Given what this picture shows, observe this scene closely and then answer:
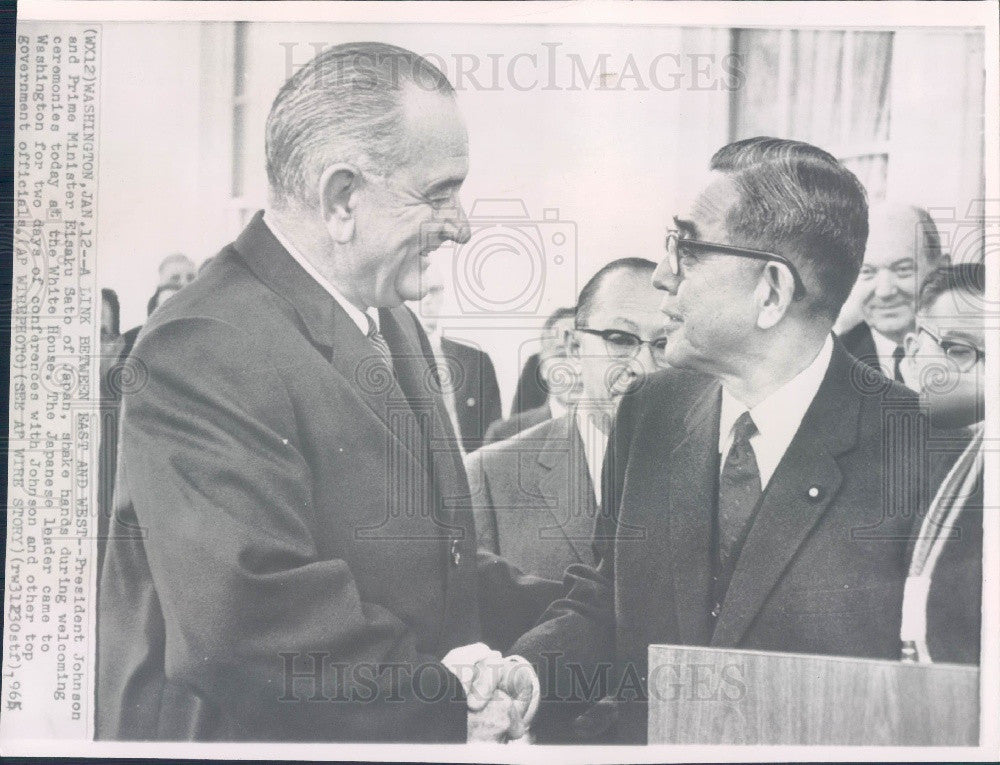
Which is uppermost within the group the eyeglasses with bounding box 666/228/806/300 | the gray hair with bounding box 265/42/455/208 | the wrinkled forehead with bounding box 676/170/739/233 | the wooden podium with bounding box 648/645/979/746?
the gray hair with bounding box 265/42/455/208

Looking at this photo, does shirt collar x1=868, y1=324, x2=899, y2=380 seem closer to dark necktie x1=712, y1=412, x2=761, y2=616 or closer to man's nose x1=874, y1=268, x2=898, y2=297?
man's nose x1=874, y1=268, x2=898, y2=297

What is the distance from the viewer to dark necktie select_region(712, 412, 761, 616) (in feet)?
8.11

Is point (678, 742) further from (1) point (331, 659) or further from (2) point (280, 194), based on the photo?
(2) point (280, 194)

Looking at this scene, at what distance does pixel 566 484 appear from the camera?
2.50 m

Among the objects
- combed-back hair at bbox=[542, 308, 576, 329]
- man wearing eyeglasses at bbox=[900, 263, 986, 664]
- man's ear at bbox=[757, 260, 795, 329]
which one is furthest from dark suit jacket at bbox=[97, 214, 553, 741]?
man wearing eyeglasses at bbox=[900, 263, 986, 664]

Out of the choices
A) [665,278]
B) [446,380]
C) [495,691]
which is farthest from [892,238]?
[495,691]

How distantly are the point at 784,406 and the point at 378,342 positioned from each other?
1.13m

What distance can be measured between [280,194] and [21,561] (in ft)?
4.11

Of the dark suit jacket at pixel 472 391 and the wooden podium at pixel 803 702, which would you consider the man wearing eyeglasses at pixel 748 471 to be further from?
the dark suit jacket at pixel 472 391

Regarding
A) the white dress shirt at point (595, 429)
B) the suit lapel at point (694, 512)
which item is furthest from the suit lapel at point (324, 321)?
the suit lapel at point (694, 512)

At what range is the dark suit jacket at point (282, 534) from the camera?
238cm

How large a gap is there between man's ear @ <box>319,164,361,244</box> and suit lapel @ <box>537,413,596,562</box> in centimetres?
78

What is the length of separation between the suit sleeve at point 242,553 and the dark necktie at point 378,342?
28cm

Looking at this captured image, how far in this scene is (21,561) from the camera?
2520 mm
